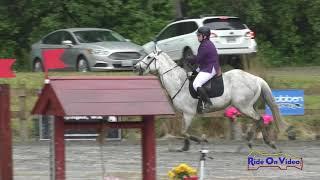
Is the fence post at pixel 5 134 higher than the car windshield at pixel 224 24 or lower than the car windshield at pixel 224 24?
lower

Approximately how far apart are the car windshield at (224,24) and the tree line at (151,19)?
651 centimetres

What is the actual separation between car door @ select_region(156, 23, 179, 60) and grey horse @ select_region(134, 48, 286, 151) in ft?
43.7

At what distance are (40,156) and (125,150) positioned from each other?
194cm

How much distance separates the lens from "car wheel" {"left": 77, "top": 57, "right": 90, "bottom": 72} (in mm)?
28038

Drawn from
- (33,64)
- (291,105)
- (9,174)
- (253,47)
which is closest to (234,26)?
(253,47)

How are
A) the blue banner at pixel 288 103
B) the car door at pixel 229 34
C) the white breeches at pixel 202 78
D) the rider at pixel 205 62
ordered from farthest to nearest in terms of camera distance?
the car door at pixel 229 34, the blue banner at pixel 288 103, the white breeches at pixel 202 78, the rider at pixel 205 62

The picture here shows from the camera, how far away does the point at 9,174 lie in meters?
9.89

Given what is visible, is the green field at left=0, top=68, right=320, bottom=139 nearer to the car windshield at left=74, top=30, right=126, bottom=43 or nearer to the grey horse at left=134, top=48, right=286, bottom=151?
the grey horse at left=134, top=48, right=286, bottom=151

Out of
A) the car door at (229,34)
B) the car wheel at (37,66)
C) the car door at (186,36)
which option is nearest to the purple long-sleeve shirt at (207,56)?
the car door at (229,34)

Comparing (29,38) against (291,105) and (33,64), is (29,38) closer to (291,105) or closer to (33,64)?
(33,64)

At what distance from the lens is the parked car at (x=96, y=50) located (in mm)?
27609

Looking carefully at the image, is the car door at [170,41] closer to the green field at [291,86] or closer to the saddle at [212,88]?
the green field at [291,86]

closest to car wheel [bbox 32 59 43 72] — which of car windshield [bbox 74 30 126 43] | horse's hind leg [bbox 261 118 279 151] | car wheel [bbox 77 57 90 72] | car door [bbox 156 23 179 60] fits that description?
car windshield [bbox 74 30 126 43]

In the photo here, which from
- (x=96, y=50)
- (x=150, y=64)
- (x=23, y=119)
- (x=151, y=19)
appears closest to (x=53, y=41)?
(x=96, y=50)
